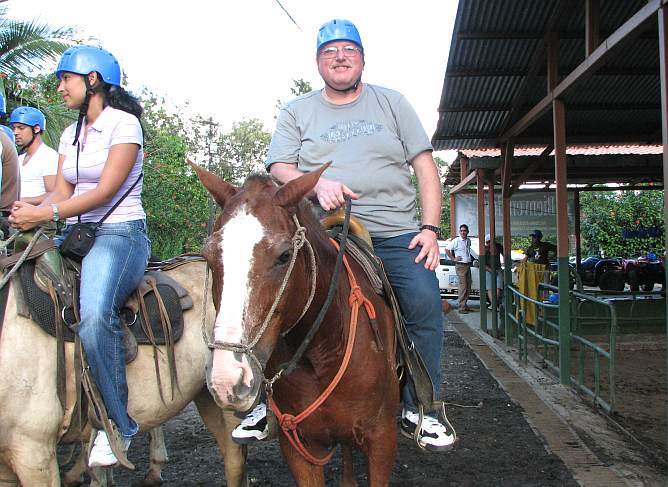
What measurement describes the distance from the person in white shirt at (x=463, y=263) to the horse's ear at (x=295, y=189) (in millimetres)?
13515

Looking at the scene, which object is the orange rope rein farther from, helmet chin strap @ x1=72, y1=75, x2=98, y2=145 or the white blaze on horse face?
helmet chin strap @ x1=72, y1=75, x2=98, y2=145

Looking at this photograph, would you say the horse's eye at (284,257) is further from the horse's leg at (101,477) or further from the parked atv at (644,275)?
the parked atv at (644,275)

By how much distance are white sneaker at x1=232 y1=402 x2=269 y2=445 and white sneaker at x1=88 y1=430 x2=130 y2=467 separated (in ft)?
2.09

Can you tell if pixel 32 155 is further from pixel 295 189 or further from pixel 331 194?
pixel 295 189

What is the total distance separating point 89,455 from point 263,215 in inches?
73.7

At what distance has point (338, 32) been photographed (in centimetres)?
341

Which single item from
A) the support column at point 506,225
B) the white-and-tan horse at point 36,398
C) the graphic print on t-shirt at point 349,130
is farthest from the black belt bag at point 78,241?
the support column at point 506,225

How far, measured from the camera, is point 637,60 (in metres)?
8.15

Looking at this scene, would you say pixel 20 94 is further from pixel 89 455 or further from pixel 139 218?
pixel 89 455

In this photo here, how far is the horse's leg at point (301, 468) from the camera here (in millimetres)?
3088

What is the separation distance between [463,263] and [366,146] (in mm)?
12518

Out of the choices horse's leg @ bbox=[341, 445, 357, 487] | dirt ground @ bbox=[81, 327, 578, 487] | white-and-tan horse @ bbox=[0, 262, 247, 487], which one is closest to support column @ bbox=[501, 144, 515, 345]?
dirt ground @ bbox=[81, 327, 578, 487]

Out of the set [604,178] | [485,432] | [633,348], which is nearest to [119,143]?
[485,432]

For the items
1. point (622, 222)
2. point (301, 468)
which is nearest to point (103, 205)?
point (301, 468)
